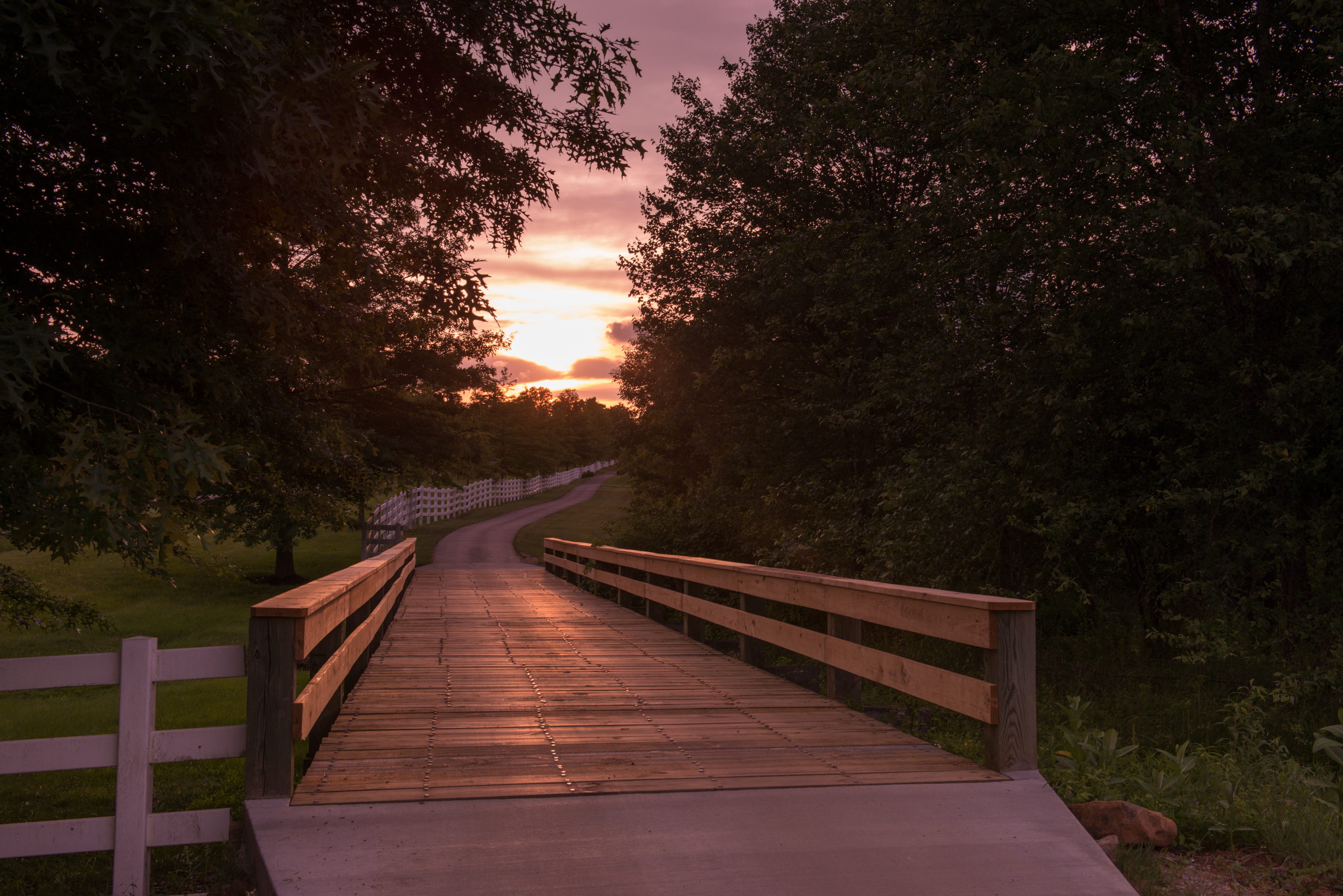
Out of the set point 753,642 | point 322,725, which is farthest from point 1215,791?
point 322,725

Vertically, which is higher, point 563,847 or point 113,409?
point 113,409

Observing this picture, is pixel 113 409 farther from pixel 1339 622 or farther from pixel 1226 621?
pixel 1339 622

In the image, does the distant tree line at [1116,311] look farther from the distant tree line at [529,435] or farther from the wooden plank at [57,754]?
the distant tree line at [529,435]

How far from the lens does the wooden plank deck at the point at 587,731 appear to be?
438cm

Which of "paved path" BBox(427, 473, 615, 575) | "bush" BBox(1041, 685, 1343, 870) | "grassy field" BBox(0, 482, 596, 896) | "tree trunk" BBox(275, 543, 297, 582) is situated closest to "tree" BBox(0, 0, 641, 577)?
"grassy field" BBox(0, 482, 596, 896)

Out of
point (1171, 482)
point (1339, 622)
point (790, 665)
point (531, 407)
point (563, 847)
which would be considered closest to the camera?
point (563, 847)

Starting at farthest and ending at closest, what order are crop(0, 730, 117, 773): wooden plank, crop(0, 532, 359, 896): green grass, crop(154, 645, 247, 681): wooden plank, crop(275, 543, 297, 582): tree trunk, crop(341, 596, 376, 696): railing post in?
crop(275, 543, 297, 582): tree trunk, crop(341, 596, 376, 696): railing post, crop(0, 532, 359, 896): green grass, crop(154, 645, 247, 681): wooden plank, crop(0, 730, 117, 773): wooden plank

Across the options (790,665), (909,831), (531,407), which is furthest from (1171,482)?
(531,407)

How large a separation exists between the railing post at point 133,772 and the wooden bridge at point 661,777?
422mm

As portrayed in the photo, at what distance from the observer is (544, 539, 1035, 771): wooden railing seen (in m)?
4.59

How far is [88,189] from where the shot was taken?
6367mm

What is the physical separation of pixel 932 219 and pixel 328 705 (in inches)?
374

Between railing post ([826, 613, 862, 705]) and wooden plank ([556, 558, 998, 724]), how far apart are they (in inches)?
3.0

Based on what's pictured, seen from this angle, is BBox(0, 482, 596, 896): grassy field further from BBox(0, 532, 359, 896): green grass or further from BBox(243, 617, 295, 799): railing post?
BBox(243, 617, 295, 799): railing post
